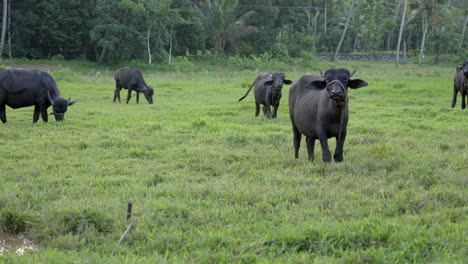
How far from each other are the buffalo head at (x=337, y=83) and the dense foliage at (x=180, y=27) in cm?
2806

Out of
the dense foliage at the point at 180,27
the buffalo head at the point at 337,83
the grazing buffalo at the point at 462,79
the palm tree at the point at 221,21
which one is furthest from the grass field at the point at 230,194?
the palm tree at the point at 221,21

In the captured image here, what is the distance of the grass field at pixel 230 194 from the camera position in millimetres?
3758

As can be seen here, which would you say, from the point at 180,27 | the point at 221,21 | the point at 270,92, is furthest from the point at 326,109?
the point at 180,27

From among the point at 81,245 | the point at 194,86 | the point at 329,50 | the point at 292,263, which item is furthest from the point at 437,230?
the point at 329,50

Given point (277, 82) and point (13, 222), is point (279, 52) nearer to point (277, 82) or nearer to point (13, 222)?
point (277, 82)

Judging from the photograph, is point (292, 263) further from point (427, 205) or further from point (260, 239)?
point (427, 205)

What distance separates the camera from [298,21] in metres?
56.5

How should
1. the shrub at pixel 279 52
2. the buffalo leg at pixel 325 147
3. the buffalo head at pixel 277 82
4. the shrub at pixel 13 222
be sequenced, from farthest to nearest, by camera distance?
the shrub at pixel 279 52
the buffalo head at pixel 277 82
the buffalo leg at pixel 325 147
the shrub at pixel 13 222

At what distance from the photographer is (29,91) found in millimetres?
10961

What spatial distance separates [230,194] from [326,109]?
6.94ft

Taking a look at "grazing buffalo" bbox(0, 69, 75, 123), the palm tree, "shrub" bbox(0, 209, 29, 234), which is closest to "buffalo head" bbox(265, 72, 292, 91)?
"grazing buffalo" bbox(0, 69, 75, 123)

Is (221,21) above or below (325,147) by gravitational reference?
above

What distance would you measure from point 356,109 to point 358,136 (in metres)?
4.98

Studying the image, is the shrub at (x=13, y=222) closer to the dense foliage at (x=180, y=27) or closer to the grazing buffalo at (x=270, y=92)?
the grazing buffalo at (x=270, y=92)
